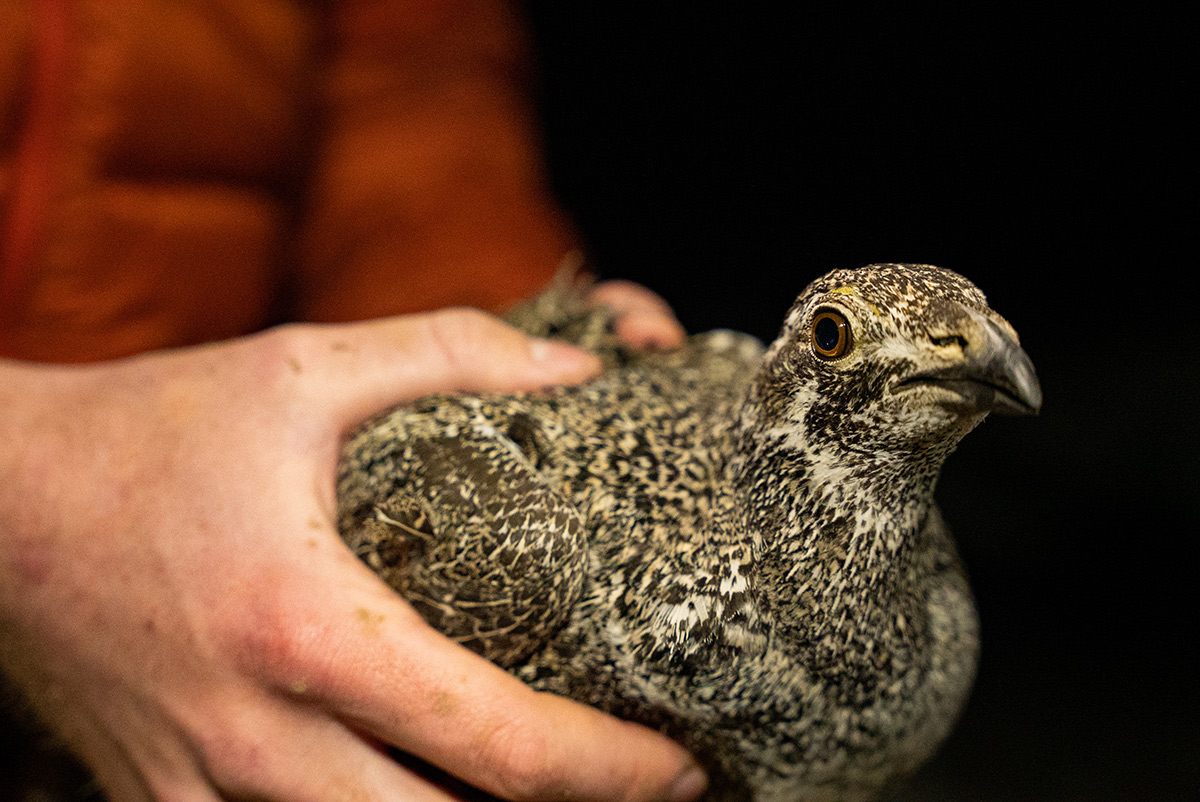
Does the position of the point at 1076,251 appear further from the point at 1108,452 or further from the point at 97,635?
the point at 97,635

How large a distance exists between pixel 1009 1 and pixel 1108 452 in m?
0.95

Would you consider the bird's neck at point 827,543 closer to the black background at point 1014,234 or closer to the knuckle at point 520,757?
the knuckle at point 520,757

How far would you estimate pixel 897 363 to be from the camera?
0.96 meters

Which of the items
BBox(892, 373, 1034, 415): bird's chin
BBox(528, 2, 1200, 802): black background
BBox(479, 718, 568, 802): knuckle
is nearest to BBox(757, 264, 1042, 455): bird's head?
BBox(892, 373, 1034, 415): bird's chin

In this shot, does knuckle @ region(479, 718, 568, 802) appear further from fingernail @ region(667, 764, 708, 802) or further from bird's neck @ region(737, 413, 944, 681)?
bird's neck @ region(737, 413, 944, 681)

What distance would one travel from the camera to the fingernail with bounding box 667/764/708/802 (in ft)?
4.28

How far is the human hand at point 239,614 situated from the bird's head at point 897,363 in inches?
23.9

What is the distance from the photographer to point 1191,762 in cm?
170

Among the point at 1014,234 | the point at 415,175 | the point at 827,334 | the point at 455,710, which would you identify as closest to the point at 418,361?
the point at 455,710

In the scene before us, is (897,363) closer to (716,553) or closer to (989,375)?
(989,375)

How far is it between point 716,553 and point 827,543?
0.16 meters

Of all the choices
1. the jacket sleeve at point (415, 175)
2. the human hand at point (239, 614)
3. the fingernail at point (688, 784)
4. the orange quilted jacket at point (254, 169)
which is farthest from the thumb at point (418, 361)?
the jacket sleeve at point (415, 175)

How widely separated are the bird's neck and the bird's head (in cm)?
7

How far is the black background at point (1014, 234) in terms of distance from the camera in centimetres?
147
